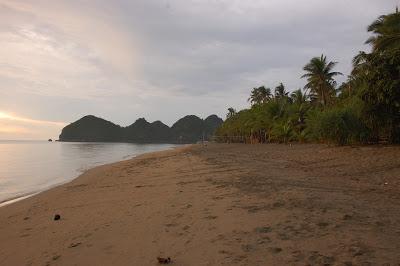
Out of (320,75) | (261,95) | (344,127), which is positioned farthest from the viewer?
(261,95)

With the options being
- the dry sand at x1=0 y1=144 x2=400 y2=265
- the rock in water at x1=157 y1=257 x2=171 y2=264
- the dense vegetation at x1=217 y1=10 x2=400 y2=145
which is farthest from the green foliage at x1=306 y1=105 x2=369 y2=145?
the rock in water at x1=157 y1=257 x2=171 y2=264

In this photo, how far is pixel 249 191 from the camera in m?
8.71

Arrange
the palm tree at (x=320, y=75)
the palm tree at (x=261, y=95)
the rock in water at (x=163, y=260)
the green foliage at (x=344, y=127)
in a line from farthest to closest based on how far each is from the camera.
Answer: the palm tree at (x=261, y=95), the palm tree at (x=320, y=75), the green foliage at (x=344, y=127), the rock in water at (x=163, y=260)

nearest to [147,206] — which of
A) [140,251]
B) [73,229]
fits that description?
[73,229]

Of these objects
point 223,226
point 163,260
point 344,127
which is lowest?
point 163,260

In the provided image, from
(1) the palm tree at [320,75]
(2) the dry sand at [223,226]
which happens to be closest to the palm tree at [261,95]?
(1) the palm tree at [320,75]

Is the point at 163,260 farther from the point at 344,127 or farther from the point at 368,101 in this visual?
the point at 344,127

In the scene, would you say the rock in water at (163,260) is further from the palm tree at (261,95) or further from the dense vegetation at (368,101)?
the palm tree at (261,95)

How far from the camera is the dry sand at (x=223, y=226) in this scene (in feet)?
15.0

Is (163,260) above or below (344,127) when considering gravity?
below

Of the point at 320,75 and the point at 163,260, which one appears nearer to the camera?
the point at 163,260

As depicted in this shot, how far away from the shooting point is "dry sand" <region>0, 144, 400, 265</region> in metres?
4.58

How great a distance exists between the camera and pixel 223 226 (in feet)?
19.0

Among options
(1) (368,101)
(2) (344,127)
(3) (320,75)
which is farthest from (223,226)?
(3) (320,75)
